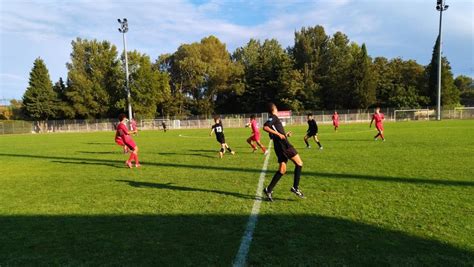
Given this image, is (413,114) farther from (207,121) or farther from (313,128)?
(313,128)

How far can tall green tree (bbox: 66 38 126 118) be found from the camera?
205 feet

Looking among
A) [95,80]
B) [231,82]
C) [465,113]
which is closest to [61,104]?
[95,80]

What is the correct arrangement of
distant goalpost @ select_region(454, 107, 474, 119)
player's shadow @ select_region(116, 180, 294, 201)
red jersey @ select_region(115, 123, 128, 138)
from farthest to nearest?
distant goalpost @ select_region(454, 107, 474, 119) → red jersey @ select_region(115, 123, 128, 138) → player's shadow @ select_region(116, 180, 294, 201)

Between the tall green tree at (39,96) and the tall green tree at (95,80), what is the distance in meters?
3.34

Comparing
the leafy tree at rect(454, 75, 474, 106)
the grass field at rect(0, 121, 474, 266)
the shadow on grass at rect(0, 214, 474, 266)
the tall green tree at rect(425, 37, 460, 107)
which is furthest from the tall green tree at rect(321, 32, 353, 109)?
the shadow on grass at rect(0, 214, 474, 266)

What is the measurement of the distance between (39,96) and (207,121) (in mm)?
30850

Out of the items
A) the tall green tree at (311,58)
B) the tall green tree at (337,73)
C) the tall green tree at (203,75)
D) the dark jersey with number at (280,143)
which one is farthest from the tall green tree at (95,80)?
the dark jersey with number at (280,143)

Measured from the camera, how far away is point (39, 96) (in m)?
62.2

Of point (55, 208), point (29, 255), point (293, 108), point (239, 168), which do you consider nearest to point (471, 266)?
point (29, 255)

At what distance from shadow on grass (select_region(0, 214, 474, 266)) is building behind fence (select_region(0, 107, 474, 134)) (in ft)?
163

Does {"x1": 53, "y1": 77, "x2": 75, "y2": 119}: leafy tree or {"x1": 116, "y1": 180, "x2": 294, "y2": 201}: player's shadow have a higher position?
{"x1": 53, "y1": 77, "x2": 75, "y2": 119}: leafy tree

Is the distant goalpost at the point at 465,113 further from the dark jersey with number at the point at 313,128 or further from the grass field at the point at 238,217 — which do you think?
the grass field at the point at 238,217

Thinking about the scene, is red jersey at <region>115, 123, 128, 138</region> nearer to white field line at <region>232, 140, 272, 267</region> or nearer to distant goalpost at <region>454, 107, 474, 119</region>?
white field line at <region>232, 140, 272, 267</region>

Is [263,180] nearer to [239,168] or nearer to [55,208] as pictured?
[239,168]
